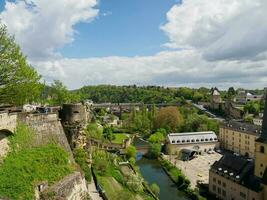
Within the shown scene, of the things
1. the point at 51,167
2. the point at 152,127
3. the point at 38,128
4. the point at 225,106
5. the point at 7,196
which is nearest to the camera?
the point at 7,196

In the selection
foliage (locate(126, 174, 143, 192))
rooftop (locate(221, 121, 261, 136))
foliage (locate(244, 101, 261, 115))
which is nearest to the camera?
foliage (locate(126, 174, 143, 192))

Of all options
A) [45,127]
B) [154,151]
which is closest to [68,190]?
[45,127]

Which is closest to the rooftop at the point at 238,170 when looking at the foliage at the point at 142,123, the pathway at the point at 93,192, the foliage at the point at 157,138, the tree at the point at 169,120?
the pathway at the point at 93,192

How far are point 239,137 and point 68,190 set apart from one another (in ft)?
156

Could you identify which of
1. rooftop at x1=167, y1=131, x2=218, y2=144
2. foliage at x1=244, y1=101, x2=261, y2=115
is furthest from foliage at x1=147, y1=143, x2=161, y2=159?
foliage at x1=244, y1=101, x2=261, y2=115

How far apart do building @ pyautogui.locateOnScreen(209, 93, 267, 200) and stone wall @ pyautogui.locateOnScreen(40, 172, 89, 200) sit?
1814 centimetres

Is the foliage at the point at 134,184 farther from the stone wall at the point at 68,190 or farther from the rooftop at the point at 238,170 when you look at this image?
the stone wall at the point at 68,190

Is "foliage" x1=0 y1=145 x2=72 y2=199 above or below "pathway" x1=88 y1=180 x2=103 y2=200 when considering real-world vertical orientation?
above

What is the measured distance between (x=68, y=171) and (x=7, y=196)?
6.12 metres

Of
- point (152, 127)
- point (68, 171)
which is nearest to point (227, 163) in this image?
point (68, 171)

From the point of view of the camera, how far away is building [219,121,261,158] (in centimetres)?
5922

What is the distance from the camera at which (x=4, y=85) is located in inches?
1042

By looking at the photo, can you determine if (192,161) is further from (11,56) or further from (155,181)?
(11,56)

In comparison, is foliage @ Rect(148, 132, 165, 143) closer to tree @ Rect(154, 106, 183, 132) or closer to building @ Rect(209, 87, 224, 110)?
tree @ Rect(154, 106, 183, 132)
